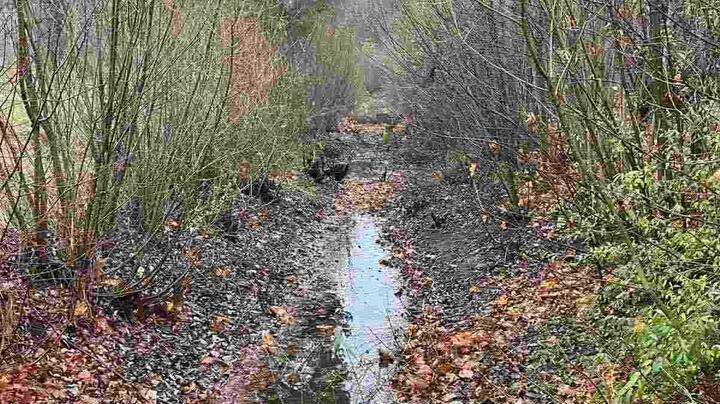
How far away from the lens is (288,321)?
35.0ft

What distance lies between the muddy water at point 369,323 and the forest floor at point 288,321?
0.38 feet

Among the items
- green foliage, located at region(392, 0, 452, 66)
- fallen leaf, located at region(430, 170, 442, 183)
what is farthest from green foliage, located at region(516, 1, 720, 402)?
fallen leaf, located at region(430, 170, 442, 183)

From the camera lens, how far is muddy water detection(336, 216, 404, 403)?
27.6 ft

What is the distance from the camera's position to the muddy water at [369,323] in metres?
8.41

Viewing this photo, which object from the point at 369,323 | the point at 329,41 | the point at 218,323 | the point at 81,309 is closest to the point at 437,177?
the point at 329,41

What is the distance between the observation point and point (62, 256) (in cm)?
796

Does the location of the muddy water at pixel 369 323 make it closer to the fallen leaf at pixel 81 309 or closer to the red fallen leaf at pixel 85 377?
the red fallen leaf at pixel 85 377

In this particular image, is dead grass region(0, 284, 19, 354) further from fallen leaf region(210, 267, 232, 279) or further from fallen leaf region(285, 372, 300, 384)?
fallen leaf region(210, 267, 232, 279)

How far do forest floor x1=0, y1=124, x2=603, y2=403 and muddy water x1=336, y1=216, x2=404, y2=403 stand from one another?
0.12m

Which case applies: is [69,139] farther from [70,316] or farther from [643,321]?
[643,321]

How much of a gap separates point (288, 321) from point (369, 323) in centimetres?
123

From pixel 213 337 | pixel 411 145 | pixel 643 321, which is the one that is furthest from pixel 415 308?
pixel 411 145

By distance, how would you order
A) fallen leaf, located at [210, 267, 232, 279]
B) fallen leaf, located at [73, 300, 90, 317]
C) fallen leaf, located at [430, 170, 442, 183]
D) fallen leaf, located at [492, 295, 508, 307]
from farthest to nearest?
1. fallen leaf, located at [430, 170, 442, 183]
2. fallen leaf, located at [210, 267, 232, 279]
3. fallen leaf, located at [492, 295, 508, 307]
4. fallen leaf, located at [73, 300, 90, 317]

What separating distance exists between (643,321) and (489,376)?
10.5ft
